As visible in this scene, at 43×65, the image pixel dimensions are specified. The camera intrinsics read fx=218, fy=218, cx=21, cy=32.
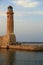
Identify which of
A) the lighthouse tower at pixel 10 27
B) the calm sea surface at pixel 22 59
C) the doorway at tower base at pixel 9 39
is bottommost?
the calm sea surface at pixel 22 59

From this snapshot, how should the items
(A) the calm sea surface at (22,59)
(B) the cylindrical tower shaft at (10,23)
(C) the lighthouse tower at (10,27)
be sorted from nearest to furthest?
(A) the calm sea surface at (22,59)
(C) the lighthouse tower at (10,27)
(B) the cylindrical tower shaft at (10,23)

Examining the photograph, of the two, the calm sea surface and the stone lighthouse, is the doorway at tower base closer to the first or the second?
the stone lighthouse

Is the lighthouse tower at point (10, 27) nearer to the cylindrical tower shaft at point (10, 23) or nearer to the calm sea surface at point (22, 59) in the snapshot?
the cylindrical tower shaft at point (10, 23)

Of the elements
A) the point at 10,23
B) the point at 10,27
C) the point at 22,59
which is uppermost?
the point at 10,23

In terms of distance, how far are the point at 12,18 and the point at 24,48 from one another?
8513 millimetres

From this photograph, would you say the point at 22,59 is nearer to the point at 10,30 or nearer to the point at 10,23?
the point at 10,30

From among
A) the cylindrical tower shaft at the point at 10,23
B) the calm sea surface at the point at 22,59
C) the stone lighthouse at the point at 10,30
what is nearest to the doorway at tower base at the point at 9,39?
the stone lighthouse at the point at 10,30

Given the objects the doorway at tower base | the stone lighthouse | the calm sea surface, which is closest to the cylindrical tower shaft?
the stone lighthouse

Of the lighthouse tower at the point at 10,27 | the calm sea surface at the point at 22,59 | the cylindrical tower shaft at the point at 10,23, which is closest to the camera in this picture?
the calm sea surface at the point at 22,59

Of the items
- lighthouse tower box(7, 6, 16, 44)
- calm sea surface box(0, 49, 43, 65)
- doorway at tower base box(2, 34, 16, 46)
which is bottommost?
calm sea surface box(0, 49, 43, 65)

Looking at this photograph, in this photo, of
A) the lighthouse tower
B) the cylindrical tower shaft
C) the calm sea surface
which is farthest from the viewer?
the cylindrical tower shaft

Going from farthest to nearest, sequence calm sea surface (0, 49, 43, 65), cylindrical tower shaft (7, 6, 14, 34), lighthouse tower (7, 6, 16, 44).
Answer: cylindrical tower shaft (7, 6, 14, 34), lighthouse tower (7, 6, 16, 44), calm sea surface (0, 49, 43, 65)

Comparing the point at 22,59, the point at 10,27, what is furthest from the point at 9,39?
the point at 22,59

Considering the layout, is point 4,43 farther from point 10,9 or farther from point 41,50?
point 41,50
